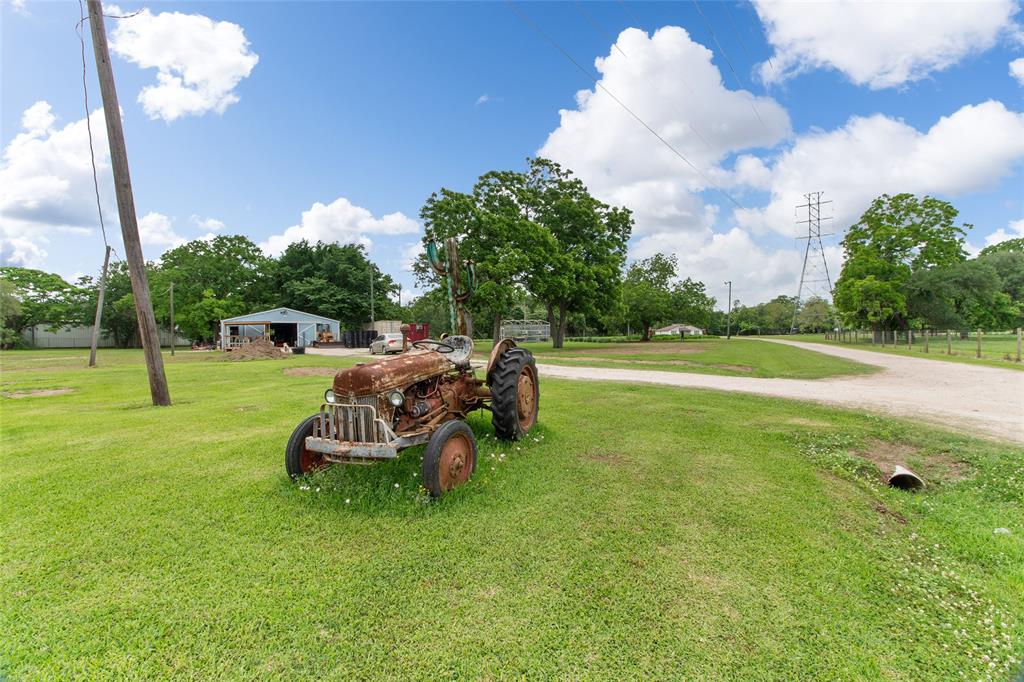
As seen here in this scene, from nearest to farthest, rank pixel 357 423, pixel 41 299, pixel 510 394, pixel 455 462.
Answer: pixel 357 423, pixel 455 462, pixel 510 394, pixel 41 299

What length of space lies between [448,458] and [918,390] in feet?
38.0

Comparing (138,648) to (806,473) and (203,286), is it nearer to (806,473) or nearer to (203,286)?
(806,473)

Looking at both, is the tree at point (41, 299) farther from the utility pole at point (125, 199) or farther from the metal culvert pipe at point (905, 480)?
the metal culvert pipe at point (905, 480)

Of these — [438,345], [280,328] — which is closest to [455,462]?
[438,345]

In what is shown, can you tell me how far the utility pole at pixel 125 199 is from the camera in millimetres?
8398

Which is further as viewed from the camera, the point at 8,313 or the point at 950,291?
the point at 8,313

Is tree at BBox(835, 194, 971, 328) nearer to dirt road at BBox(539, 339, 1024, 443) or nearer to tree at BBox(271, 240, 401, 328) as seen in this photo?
dirt road at BBox(539, 339, 1024, 443)

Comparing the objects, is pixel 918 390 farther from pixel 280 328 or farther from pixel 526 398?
pixel 280 328

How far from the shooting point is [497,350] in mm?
5762

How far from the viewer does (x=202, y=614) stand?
2416 millimetres

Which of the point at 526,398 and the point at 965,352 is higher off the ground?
the point at 526,398

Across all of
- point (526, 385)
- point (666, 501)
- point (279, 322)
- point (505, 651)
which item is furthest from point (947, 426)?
point (279, 322)

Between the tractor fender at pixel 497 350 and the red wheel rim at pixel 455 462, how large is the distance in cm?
146

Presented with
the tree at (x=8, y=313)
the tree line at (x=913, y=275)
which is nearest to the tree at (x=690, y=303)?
the tree line at (x=913, y=275)
